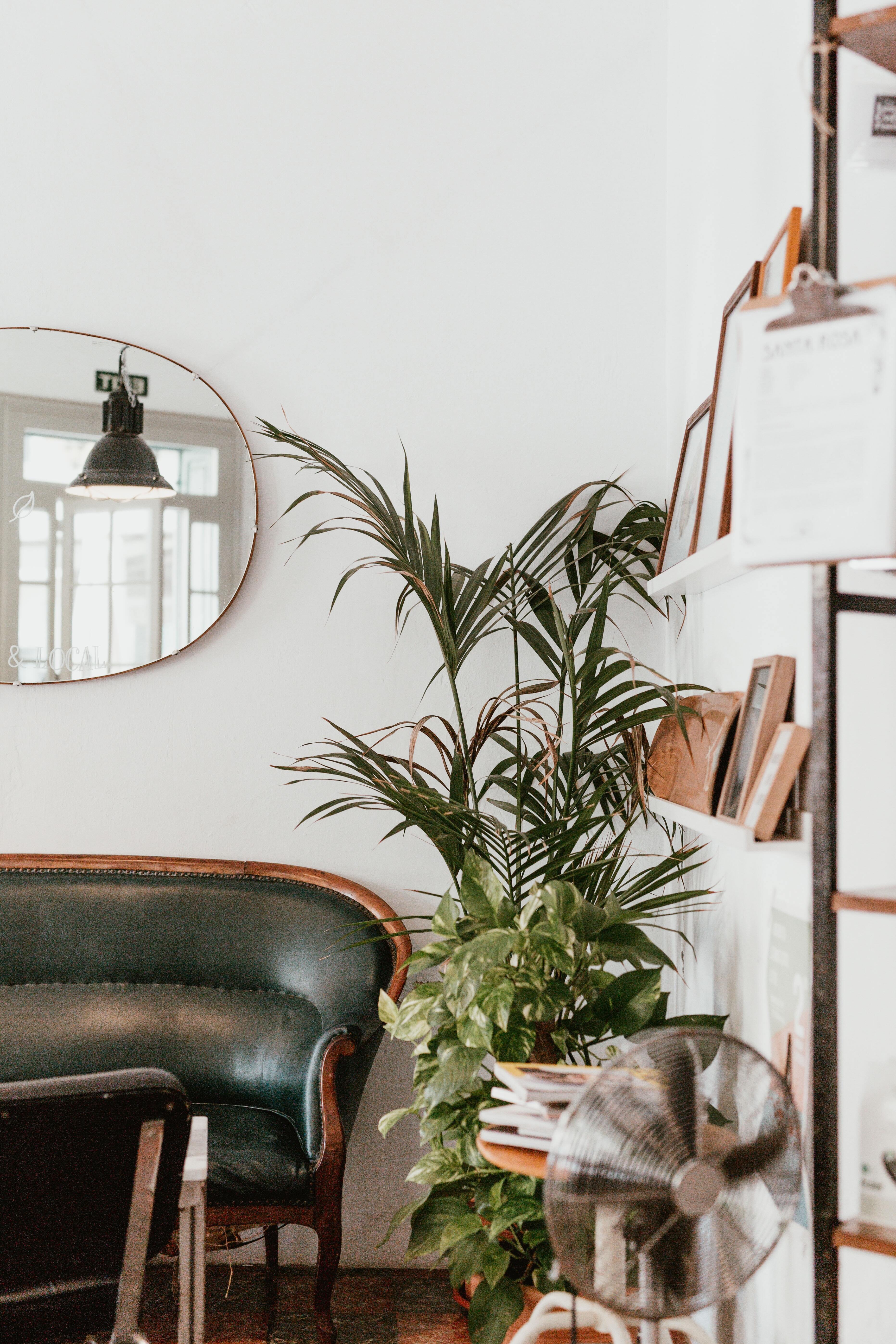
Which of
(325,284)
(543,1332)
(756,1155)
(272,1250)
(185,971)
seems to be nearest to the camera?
(756,1155)

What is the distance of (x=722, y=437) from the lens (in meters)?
2.02

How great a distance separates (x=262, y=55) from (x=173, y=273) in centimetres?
67

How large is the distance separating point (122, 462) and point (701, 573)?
1669mm

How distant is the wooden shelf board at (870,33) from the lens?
1.20 metres

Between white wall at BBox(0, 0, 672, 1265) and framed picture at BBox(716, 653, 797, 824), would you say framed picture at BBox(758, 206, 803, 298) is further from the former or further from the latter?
white wall at BBox(0, 0, 672, 1265)

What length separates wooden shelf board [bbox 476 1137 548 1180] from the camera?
1.47m

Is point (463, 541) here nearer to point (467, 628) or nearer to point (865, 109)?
point (467, 628)

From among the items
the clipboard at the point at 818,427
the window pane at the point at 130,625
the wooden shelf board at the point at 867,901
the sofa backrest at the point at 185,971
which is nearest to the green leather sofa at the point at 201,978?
the sofa backrest at the point at 185,971

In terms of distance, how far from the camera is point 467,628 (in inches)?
95.1

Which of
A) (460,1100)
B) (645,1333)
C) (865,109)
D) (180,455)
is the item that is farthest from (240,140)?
(645,1333)

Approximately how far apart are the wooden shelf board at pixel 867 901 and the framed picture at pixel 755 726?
0.41 metres

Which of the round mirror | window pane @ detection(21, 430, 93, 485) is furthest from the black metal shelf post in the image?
window pane @ detection(21, 430, 93, 485)

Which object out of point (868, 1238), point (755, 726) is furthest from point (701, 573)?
point (868, 1238)

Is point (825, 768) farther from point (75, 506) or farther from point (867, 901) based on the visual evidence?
point (75, 506)
